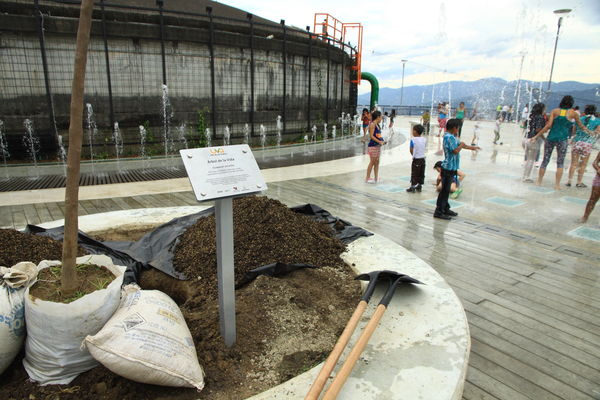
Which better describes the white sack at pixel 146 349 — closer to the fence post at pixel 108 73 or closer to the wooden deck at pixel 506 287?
the wooden deck at pixel 506 287

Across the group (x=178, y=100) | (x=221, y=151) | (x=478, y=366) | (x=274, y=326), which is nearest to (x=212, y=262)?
(x=274, y=326)

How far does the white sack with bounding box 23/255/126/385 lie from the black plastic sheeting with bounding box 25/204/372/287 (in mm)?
1272

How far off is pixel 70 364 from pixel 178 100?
10.9 meters

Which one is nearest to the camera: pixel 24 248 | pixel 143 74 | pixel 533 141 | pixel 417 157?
pixel 24 248

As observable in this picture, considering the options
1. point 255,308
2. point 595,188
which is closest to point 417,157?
point 595,188

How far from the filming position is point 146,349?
202cm

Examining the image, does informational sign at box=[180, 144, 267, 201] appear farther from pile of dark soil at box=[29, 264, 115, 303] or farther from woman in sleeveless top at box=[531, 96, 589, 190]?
woman in sleeveless top at box=[531, 96, 589, 190]

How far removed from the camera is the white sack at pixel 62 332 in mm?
2082

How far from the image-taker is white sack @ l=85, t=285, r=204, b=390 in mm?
1999

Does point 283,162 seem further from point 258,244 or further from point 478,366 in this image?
point 478,366

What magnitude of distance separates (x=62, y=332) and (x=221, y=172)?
47.2 inches

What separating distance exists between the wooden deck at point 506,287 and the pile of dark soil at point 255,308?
1088 mm

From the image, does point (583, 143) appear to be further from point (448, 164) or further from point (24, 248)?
point (24, 248)

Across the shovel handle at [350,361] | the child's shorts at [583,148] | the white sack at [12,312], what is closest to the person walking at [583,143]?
the child's shorts at [583,148]
